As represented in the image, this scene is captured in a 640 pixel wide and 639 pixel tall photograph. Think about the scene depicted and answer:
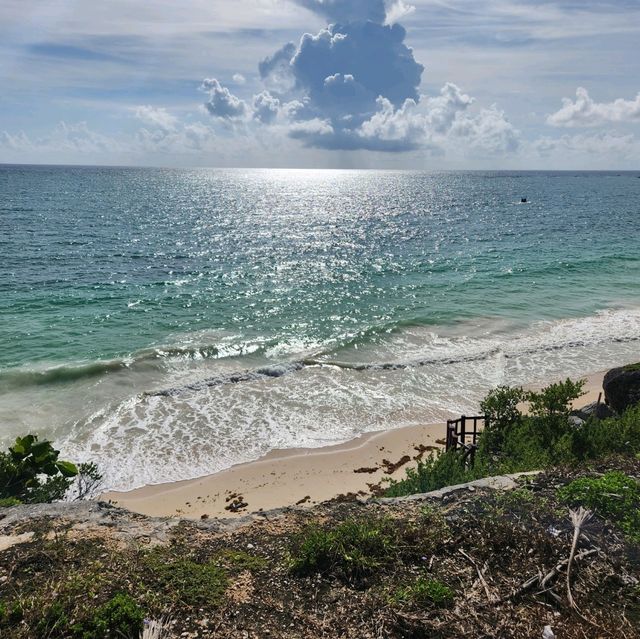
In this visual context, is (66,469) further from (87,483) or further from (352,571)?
(352,571)

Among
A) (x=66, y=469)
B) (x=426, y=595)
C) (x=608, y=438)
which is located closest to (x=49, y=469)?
(x=66, y=469)

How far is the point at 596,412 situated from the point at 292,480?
1079 cm

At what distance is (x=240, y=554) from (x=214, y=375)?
54.6 feet

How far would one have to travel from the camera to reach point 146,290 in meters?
37.3

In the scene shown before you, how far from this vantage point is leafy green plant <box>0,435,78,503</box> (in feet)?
39.2

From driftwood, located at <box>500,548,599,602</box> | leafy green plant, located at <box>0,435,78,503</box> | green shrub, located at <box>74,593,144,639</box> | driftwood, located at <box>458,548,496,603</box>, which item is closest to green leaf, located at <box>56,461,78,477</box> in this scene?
leafy green plant, located at <box>0,435,78,503</box>

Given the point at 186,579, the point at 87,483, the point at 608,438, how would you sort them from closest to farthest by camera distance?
→ the point at 186,579, the point at 608,438, the point at 87,483

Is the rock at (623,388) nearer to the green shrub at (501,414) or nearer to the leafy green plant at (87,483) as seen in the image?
the green shrub at (501,414)

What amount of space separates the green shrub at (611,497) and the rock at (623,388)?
8546 mm

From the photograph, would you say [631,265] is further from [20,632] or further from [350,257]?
[20,632]

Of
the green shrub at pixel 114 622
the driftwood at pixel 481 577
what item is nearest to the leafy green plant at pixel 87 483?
the green shrub at pixel 114 622

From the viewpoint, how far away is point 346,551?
7723 mm

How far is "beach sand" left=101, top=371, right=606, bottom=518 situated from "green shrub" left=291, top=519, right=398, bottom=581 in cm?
638

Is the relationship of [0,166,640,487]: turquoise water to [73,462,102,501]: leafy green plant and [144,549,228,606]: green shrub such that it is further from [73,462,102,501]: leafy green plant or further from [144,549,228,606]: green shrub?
[144,549,228,606]: green shrub
